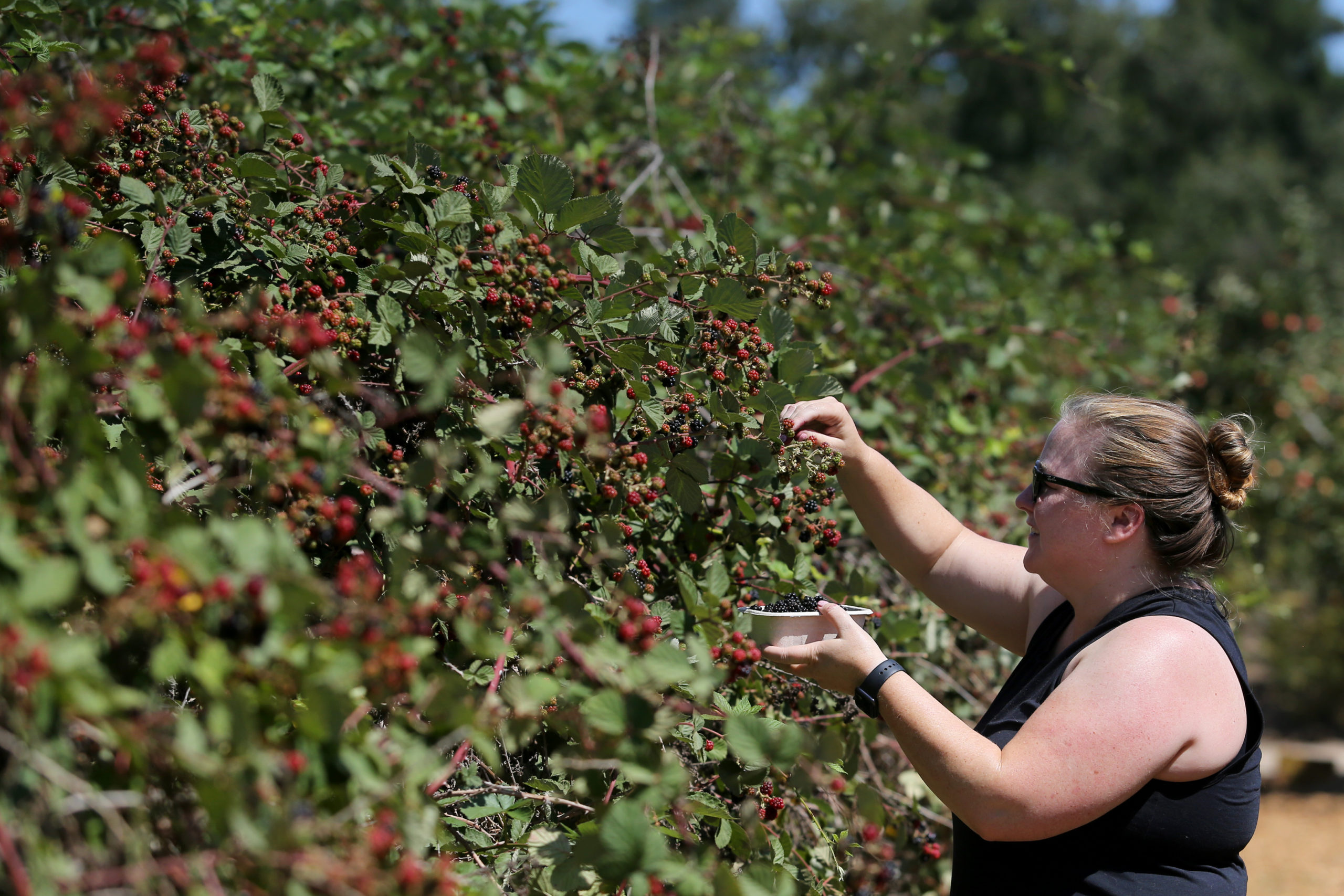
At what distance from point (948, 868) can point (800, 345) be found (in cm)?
149

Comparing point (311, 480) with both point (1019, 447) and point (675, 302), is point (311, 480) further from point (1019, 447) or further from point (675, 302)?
point (1019, 447)

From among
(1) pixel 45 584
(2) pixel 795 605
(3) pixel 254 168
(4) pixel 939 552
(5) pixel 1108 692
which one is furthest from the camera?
(4) pixel 939 552

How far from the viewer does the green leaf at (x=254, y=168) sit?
5.22ft

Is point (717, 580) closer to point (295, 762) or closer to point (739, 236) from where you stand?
point (739, 236)

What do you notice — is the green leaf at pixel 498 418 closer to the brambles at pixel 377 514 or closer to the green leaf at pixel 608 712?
the brambles at pixel 377 514

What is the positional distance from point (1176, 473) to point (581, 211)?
116 centimetres

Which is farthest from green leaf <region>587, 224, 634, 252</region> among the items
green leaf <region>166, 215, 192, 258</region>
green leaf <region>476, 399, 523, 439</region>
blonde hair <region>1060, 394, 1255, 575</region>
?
blonde hair <region>1060, 394, 1255, 575</region>

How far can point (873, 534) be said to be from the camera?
215 centimetres

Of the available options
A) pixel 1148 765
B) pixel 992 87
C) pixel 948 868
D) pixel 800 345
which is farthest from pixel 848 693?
pixel 992 87

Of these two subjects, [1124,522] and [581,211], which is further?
[1124,522]

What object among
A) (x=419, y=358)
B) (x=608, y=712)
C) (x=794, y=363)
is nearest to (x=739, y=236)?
(x=794, y=363)

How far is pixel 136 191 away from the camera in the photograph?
152 cm

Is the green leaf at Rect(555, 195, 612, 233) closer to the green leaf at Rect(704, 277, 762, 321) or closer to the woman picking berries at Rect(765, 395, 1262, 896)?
the green leaf at Rect(704, 277, 762, 321)

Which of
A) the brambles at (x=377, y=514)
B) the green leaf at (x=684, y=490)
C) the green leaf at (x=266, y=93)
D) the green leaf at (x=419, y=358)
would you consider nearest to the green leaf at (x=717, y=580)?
the brambles at (x=377, y=514)
